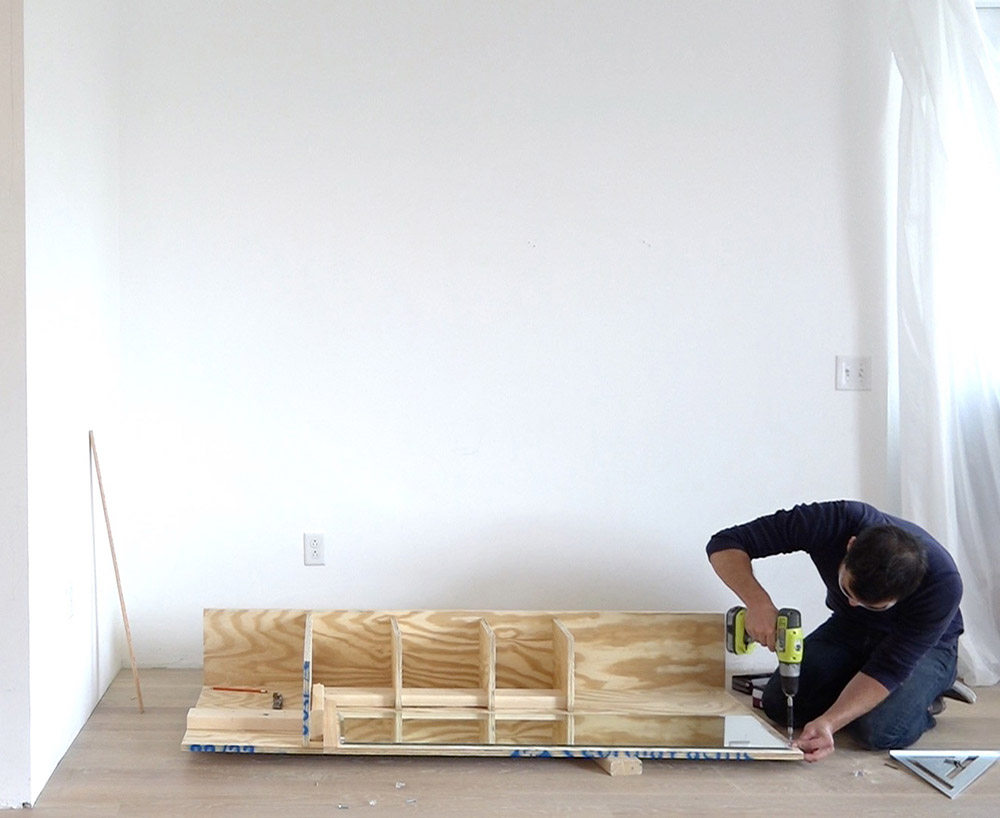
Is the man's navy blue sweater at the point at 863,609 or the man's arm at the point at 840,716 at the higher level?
the man's navy blue sweater at the point at 863,609

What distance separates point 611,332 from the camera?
3.77m

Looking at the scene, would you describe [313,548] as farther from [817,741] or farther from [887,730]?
[887,730]

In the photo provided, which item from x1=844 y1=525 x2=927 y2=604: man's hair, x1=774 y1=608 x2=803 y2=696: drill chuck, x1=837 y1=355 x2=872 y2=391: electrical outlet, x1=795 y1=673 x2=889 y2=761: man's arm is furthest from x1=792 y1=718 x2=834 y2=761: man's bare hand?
x1=837 y1=355 x2=872 y2=391: electrical outlet

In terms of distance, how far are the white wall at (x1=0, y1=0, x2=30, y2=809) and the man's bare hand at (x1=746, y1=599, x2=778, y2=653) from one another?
1927 mm

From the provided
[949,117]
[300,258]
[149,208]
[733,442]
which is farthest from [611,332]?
[149,208]

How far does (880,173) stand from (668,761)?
6.92 feet

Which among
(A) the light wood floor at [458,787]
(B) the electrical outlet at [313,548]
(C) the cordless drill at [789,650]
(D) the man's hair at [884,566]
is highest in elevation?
(D) the man's hair at [884,566]

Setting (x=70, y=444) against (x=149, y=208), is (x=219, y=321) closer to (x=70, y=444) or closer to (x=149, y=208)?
(x=149, y=208)

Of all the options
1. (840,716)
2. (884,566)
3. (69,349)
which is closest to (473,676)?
(840,716)

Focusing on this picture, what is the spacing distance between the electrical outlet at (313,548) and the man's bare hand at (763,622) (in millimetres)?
1421

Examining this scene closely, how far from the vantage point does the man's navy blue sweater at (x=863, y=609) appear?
2941 mm

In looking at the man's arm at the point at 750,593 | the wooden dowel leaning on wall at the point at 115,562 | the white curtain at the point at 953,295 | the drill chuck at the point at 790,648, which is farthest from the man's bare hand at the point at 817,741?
the wooden dowel leaning on wall at the point at 115,562

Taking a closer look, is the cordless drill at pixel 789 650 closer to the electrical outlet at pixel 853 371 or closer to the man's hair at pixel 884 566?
the man's hair at pixel 884 566

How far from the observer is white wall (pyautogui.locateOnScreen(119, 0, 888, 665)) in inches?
144
